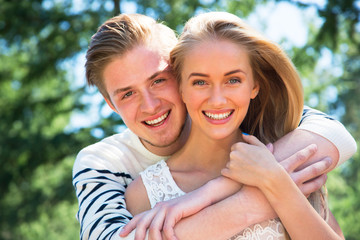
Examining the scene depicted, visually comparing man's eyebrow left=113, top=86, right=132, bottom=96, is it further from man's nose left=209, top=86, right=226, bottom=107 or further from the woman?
man's nose left=209, top=86, right=226, bottom=107

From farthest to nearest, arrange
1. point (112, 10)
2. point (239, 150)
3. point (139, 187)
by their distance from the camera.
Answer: point (112, 10), point (139, 187), point (239, 150)

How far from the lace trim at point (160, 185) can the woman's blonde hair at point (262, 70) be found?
575mm

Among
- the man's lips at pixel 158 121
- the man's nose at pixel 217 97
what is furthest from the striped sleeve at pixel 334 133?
the man's lips at pixel 158 121

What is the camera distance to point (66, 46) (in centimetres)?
845

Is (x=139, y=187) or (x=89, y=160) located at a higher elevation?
(x=89, y=160)

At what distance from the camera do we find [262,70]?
2789mm

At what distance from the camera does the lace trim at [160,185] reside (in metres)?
2.60

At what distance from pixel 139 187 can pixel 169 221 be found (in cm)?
49

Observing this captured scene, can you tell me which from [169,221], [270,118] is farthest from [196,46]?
[169,221]

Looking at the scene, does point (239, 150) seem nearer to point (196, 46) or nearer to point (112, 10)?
point (196, 46)

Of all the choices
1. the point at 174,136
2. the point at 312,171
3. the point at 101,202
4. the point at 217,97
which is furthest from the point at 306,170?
the point at 101,202

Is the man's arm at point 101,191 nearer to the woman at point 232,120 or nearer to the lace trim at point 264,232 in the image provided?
the woman at point 232,120

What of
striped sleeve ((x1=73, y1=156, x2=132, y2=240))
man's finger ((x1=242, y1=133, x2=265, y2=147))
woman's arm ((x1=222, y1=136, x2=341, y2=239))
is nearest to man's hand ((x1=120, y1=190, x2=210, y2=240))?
striped sleeve ((x1=73, y1=156, x2=132, y2=240))

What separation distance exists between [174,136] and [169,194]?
1.90 feet
